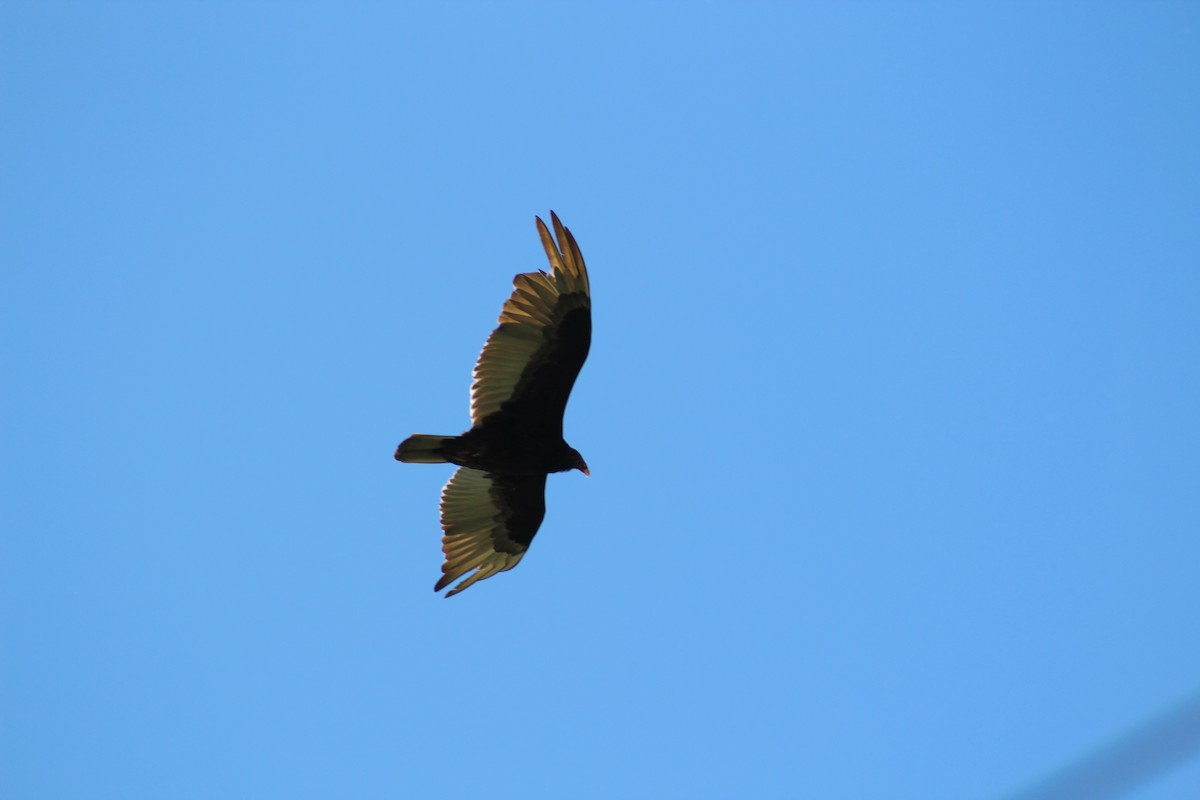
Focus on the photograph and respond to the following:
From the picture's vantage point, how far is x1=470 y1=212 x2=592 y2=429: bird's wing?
8.41 metres

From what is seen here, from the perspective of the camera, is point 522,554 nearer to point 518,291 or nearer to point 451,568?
point 451,568

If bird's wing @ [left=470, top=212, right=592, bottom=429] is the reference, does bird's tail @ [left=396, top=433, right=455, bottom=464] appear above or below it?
below

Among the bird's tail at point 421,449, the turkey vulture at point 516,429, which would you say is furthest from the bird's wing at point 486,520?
the bird's tail at point 421,449

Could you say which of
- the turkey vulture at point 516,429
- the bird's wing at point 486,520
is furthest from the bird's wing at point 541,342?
the bird's wing at point 486,520

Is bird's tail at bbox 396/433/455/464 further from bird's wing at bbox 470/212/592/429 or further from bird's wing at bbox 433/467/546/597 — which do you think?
bird's wing at bbox 433/467/546/597

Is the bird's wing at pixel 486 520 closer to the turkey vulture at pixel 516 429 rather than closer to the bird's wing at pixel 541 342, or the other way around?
the turkey vulture at pixel 516 429

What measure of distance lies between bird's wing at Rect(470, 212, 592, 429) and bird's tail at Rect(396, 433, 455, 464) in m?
0.38

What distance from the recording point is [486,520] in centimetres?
981

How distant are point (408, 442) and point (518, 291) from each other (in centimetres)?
156

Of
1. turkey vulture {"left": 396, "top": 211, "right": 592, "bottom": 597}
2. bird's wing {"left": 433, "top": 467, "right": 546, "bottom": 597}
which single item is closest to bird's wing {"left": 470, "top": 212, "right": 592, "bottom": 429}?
turkey vulture {"left": 396, "top": 211, "right": 592, "bottom": 597}

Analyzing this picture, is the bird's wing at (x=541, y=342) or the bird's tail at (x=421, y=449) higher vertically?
the bird's wing at (x=541, y=342)

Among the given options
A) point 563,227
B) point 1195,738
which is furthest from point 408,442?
point 1195,738

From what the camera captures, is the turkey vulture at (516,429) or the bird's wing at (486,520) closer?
the turkey vulture at (516,429)

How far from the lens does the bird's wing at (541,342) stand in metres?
8.41
